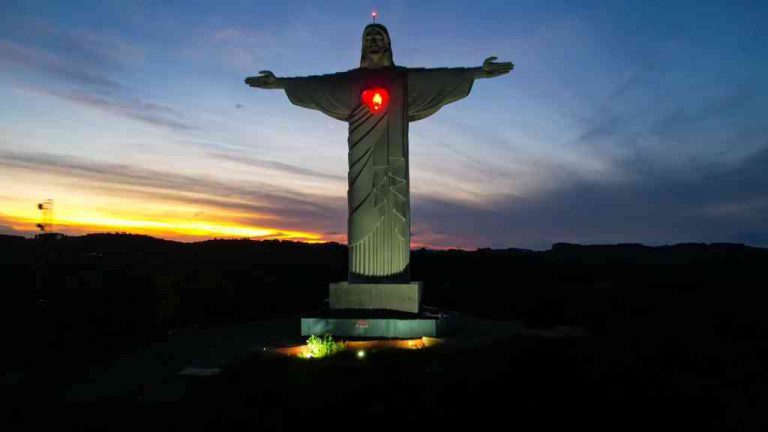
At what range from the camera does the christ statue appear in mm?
11680

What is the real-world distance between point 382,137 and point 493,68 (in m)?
2.63

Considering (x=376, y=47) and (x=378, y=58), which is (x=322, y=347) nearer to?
(x=378, y=58)

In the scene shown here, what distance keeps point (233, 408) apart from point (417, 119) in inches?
304

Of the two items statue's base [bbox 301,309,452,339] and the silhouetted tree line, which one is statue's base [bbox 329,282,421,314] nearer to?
statue's base [bbox 301,309,452,339]

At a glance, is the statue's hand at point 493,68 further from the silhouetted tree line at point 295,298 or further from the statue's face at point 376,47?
the silhouetted tree line at point 295,298

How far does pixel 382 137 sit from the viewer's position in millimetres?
11812

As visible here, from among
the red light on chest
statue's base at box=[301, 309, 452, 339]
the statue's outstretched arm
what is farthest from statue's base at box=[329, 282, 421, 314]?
the statue's outstretched arm

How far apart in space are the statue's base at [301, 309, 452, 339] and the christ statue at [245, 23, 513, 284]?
39.9 inches

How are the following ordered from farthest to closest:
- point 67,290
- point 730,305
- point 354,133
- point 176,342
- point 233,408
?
point 67,290, point 730,305, point 354,133, point 176,342, point 233,408

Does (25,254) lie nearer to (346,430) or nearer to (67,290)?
(67,290)

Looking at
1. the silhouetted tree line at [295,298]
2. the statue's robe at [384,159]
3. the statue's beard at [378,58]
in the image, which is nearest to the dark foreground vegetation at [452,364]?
the silhouetted tree line at [295,298]

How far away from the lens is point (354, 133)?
1199cm

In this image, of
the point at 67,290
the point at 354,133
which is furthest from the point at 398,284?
the point at 67,290

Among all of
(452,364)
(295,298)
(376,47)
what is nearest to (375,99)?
(376,47)
